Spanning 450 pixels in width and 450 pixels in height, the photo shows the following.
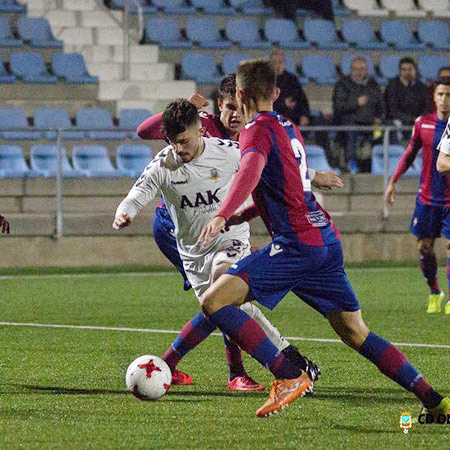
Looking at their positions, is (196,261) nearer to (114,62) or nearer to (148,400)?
(148,400)

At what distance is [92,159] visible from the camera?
16.6 meters

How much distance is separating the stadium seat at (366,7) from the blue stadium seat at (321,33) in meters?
1.32

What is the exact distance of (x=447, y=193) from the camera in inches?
435

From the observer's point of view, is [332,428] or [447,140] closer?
[332,428]

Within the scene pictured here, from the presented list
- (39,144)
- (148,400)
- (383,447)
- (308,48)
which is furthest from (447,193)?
(308,48)

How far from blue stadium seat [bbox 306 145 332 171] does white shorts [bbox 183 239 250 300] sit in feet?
31.7

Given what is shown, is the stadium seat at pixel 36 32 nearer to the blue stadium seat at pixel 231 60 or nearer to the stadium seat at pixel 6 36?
the stadium seat at pixel 6 36

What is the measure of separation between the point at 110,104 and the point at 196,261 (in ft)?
38.9

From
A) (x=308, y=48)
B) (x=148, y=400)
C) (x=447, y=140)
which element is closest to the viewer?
(x=148, y=400)

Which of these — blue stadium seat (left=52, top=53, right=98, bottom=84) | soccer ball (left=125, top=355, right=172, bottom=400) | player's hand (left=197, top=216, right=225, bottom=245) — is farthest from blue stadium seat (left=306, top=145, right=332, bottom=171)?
player's hand (left=197, top=216, right=225, bottom=245)

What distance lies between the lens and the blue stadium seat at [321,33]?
21.1 m

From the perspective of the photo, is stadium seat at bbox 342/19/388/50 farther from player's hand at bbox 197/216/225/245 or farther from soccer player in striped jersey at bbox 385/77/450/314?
player's hand at bbox 197/216/225/245

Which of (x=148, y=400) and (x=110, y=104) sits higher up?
(x=148, y=400)

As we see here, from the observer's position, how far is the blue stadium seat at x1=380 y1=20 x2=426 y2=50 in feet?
71.7
